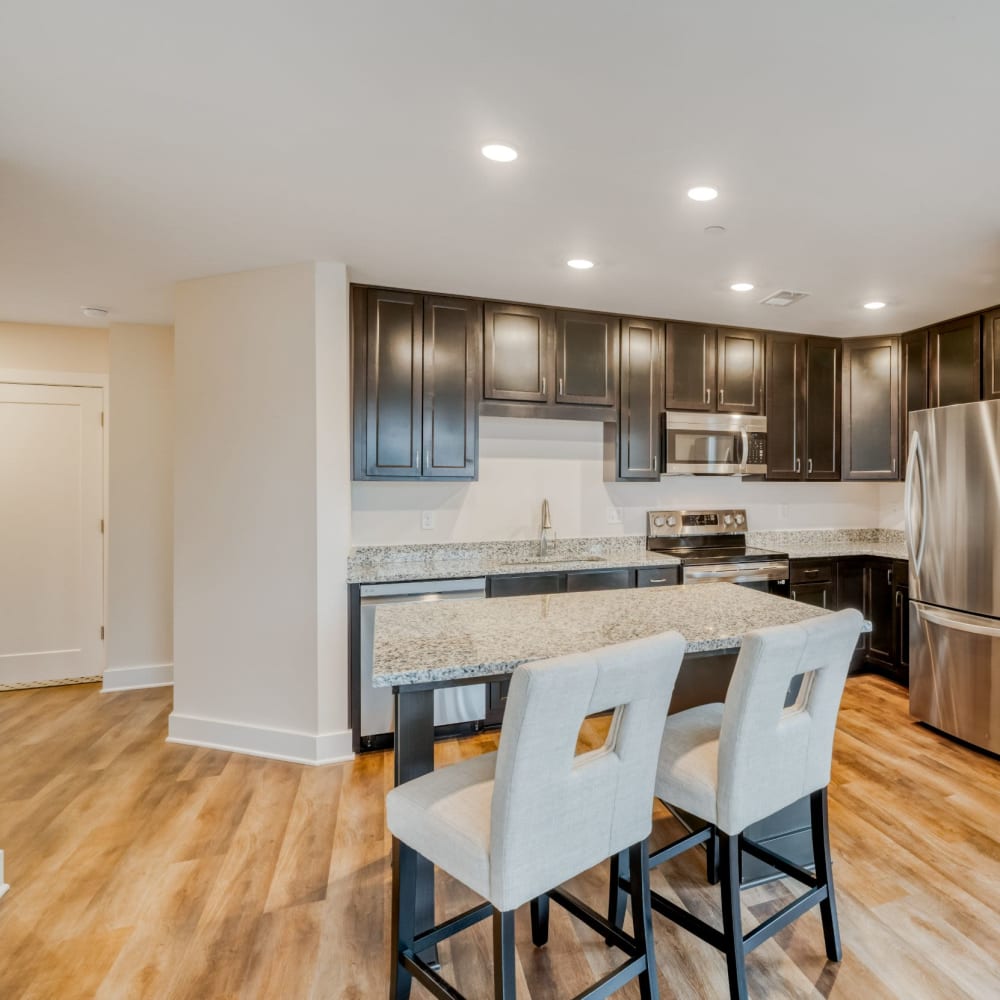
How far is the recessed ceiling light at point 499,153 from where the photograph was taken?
1.93 meters

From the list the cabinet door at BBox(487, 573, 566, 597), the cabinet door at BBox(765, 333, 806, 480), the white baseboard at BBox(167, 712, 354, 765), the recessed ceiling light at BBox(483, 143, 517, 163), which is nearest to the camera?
the recessed ceiling light at BBox(483, 143, 517, 163)

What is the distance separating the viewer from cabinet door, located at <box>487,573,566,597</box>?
330 cm

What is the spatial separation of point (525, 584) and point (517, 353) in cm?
139

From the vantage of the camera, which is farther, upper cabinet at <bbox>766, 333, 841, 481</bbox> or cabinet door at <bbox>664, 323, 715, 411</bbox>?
upper cabinet at <bbox>766, 333, 841, 481</bbox>

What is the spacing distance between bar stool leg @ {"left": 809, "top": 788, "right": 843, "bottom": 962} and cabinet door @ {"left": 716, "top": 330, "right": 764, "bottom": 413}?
2.87 metres

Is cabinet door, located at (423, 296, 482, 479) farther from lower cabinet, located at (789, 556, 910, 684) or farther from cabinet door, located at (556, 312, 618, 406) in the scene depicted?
lower cabinet, located at (789, 556, 910, 684)

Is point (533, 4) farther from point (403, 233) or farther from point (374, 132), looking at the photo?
point (403, 233)

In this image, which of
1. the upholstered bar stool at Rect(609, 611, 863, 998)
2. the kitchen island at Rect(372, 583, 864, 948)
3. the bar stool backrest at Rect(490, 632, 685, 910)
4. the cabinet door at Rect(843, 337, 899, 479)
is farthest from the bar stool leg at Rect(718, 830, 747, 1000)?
the cabinet door at Rect(843, 337, 899, 479)

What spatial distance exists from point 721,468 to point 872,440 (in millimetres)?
1282

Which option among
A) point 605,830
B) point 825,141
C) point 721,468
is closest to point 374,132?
point 825,141

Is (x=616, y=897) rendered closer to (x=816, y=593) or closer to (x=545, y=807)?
(x=545, y=807)

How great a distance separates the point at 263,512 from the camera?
3.08 m

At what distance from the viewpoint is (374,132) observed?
6.09 feet

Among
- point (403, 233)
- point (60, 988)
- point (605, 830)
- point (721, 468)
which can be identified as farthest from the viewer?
point (721, 468)
